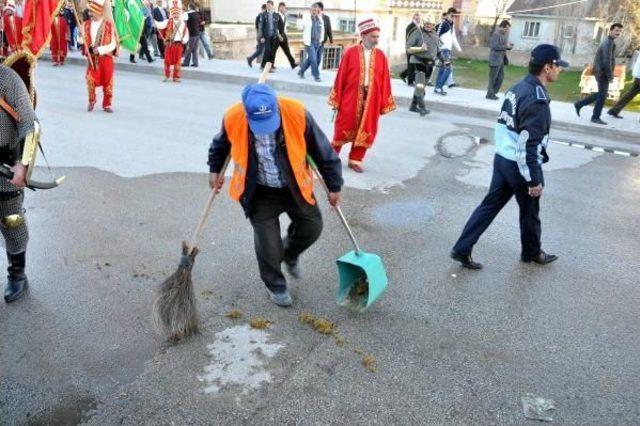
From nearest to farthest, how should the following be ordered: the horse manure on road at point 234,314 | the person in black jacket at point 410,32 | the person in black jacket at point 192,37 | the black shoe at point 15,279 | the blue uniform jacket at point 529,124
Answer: the horse manure on road at point 234,314 < the black shoe at point 15,279 < the blue uniform jacket at point 529,124 < the person in black jacket at point 410,32 < the person in black jacket at point 192,37

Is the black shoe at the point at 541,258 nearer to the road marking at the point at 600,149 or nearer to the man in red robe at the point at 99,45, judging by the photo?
the road marking at the point at 600,149

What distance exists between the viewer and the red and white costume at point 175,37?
1298cm

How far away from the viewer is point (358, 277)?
3980 millimetres

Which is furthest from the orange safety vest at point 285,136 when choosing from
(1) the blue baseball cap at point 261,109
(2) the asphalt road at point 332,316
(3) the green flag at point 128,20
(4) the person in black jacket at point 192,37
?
(4) the person in black jacket at point 192,37

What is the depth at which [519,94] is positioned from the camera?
4.14 m

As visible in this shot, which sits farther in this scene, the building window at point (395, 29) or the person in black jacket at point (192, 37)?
the building window at point (395, 29)

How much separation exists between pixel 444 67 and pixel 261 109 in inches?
388

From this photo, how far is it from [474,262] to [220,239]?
2.17 m

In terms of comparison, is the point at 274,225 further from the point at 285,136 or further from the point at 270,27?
the point at 270,27

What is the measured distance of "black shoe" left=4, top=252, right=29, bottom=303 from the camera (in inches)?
154

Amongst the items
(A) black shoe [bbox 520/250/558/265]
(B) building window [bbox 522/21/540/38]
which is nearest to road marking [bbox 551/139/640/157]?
(A) black shoe [bbox 520/250/558/265]

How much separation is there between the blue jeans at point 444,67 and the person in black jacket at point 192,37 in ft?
22.2

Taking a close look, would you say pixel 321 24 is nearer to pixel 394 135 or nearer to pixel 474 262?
pixel 394 135

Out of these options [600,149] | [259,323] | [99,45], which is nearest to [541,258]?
[259,323]
